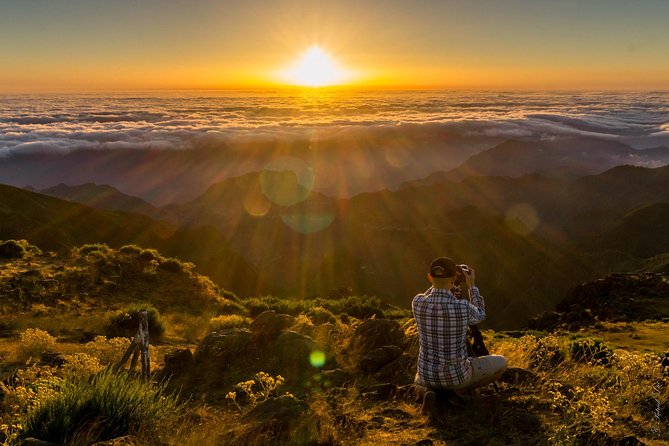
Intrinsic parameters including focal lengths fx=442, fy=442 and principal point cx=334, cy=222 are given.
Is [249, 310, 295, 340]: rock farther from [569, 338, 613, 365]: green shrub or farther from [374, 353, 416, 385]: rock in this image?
[569, 338, 613, 365]: green shrub

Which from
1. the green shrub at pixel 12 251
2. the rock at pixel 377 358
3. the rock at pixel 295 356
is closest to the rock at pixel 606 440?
the rock at pixel 377 358

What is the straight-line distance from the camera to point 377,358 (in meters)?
8.36

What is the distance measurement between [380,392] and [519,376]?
2.24 m

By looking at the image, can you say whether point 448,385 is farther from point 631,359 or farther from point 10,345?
point 10,345

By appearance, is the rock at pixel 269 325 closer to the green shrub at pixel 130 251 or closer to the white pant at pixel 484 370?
the white pant at pixel 484 370

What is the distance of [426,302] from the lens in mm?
5445

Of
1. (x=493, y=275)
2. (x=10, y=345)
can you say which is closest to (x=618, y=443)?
(x=10, y=345)

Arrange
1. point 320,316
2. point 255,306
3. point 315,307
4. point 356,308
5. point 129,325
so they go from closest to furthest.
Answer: point 129,325 < point 320,316 < point 315,307 < point 255,306 < point 356,308

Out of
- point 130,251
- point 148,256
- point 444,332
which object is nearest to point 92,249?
point 130,251

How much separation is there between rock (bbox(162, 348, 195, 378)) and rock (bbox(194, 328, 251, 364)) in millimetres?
188

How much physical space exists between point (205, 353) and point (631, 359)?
303 inches

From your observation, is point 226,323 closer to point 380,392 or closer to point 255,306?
point 255,306

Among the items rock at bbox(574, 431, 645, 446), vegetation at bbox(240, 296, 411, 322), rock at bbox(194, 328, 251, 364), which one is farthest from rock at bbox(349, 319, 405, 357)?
vegetation at bbox(240, 296, 411, 322)

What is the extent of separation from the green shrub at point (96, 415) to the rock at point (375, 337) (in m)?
4.57
